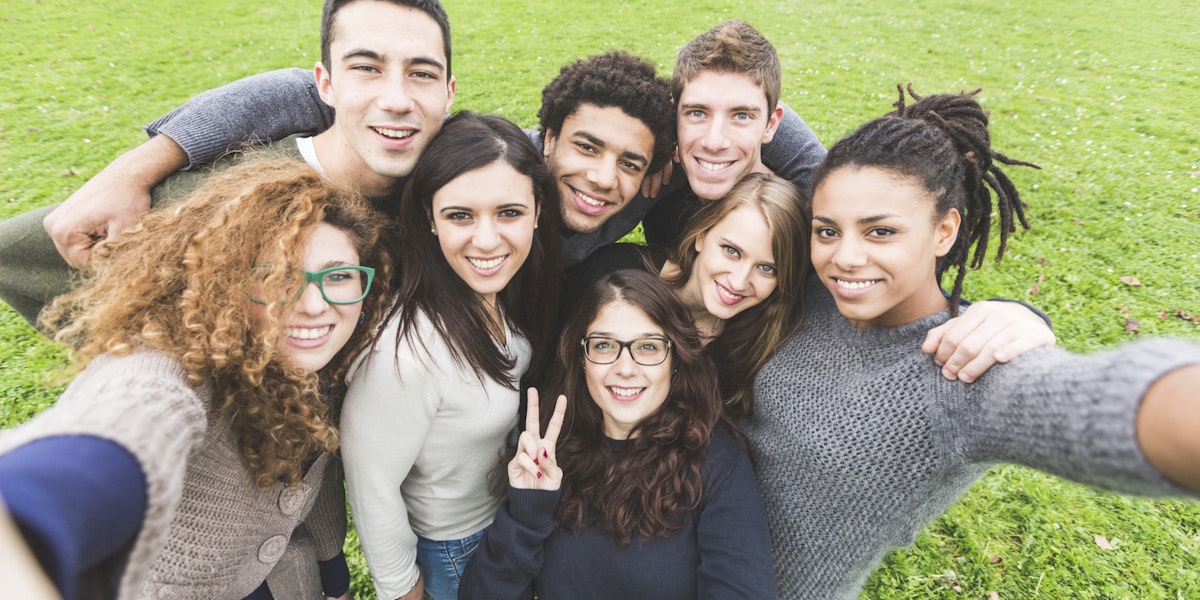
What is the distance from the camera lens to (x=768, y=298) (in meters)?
2.79

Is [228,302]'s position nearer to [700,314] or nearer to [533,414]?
[533,414]

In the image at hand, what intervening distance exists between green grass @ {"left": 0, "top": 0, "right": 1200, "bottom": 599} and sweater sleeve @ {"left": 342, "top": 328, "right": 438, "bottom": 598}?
1.73 metres

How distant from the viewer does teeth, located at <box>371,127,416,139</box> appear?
8.82ft

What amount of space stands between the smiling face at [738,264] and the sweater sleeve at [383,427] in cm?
141

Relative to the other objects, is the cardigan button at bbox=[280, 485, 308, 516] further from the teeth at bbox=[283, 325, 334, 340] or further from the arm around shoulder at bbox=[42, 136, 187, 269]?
the arm around shoulder at bbox=[42, 136, 187, 269]

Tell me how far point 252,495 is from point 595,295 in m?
1.55

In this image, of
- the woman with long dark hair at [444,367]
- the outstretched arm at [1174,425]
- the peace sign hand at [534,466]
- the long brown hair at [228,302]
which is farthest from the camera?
the peace sign hand at [534,466]

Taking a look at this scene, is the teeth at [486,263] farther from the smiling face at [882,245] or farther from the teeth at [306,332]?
the smiling face at [882,245]

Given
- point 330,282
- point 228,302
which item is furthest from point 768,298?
point 228,302

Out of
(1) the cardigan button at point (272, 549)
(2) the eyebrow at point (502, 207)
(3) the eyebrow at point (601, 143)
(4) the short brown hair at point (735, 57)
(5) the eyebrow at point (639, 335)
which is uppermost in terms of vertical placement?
(4) the short brown hair at point (735, 57)

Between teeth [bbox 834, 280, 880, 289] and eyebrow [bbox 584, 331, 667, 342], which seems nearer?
teeth [bbox 834, 280, 880, 289]

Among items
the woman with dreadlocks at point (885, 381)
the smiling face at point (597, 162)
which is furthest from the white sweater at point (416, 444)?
the woman with dreadlocks at point (885, 381)

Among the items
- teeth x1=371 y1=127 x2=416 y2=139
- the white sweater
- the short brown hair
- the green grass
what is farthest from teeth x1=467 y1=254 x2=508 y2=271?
the green grass

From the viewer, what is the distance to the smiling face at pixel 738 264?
8.86ft
